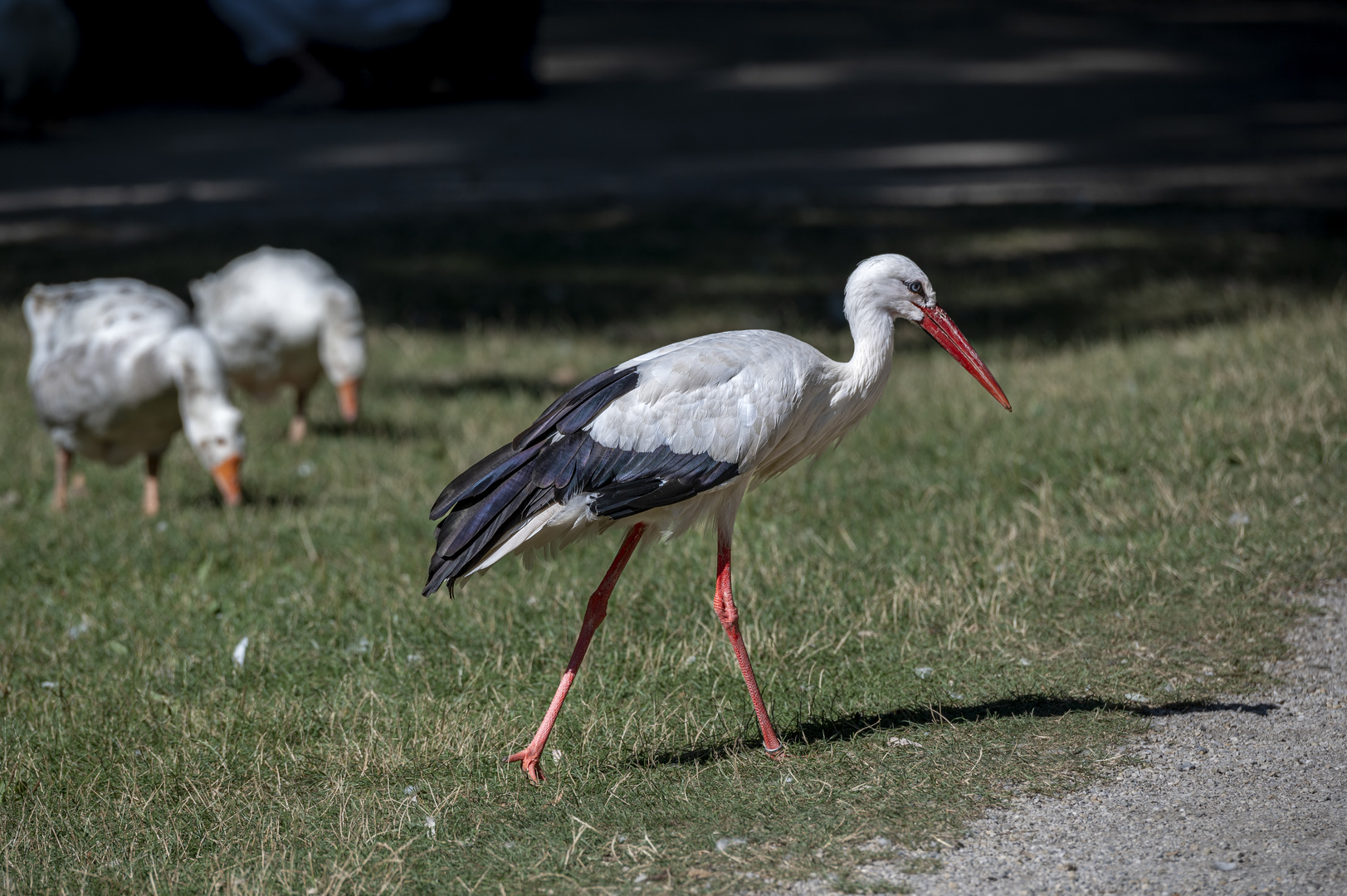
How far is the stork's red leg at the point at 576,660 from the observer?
4145 mm

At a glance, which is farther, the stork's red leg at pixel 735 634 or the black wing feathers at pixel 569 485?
the stork's red leg at pixel 735 634

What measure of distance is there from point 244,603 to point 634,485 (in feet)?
7.86

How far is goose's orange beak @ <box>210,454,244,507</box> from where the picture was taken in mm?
6910

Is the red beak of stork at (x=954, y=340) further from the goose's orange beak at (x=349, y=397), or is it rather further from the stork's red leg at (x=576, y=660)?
the goose's orange beak at (x=349, y=397)

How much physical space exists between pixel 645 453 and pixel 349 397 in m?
4.56

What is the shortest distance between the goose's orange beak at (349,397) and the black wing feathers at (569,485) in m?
4.29

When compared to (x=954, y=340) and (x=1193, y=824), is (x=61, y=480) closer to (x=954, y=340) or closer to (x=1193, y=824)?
(x=954, y=340)

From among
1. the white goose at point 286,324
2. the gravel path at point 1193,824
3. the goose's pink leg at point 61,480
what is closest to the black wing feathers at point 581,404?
the gravel path at point 1193,824

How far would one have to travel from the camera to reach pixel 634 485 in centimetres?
404

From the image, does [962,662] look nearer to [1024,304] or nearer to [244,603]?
[244,603]

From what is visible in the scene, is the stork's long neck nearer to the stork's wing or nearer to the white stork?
the white stork

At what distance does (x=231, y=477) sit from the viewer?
691cm

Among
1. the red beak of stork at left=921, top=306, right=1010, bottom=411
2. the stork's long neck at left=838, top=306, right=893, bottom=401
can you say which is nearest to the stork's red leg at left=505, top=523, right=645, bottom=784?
the stork's long neck at left=838, top=306, right=893, bottom=401

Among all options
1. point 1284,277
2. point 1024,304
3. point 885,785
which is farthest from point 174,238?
point 885,785
